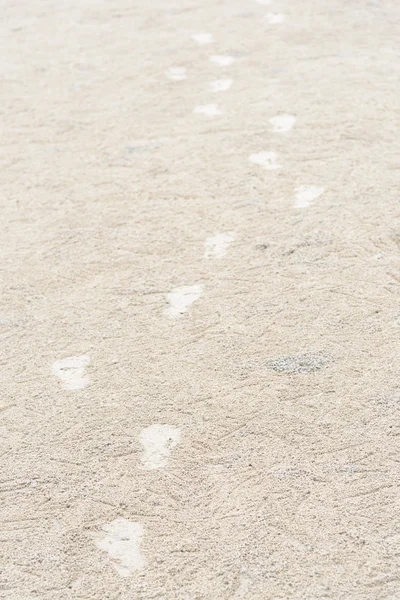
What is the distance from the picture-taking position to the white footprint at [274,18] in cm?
794

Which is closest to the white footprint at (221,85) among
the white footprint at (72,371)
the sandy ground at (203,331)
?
the sandy ground at (203,331)

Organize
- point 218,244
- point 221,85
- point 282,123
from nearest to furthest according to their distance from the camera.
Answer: point 218,244 → point 282,123 → point 221,85

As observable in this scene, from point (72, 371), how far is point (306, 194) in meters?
1.90

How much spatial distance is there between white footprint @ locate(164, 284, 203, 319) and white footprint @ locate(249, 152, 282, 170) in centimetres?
138

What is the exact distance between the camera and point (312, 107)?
5863mm

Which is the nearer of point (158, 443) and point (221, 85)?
point (158, 443)

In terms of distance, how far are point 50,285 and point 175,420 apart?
1.27 m

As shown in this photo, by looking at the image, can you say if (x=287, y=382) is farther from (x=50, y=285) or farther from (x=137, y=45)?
(x=137, y=45)

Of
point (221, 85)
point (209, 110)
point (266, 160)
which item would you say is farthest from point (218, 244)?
point (221, 85)

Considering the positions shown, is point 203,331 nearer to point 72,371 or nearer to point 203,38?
point 72,371

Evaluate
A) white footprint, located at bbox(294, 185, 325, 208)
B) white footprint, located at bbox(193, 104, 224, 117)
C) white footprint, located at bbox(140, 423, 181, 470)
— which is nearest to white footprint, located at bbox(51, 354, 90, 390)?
white footprint, located at bbox(140, 423, 181, 470)

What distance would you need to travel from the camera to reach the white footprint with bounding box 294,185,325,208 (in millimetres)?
4695

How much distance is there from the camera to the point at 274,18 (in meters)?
8.06

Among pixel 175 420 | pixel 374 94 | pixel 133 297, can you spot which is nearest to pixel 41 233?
pixel 133 297
